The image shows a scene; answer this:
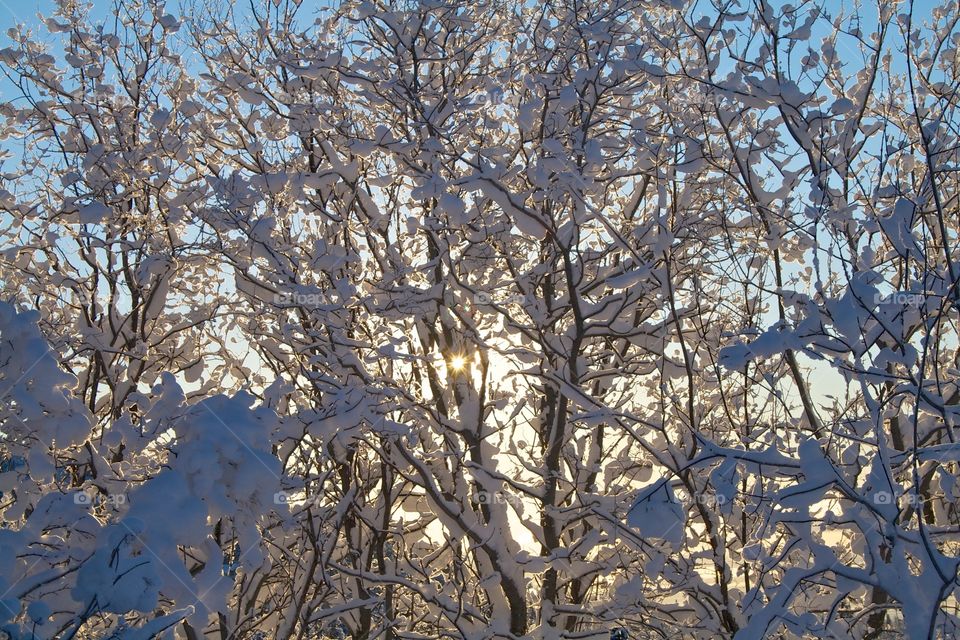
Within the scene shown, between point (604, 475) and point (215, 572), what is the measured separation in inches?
175

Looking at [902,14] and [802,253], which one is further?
[802,253]

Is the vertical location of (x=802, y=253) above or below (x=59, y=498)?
above

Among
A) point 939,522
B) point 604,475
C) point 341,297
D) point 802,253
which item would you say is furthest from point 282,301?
point 939,522

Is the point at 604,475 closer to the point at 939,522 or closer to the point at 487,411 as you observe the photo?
the point at 487,411

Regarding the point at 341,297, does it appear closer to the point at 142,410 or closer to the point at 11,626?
the point at 142,410

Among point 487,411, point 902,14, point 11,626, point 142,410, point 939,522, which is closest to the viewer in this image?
point 11,626

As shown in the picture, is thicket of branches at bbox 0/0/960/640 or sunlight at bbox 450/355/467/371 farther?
sunlight at bbox 450/355/467/371

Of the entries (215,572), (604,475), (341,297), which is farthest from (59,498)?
(604,475)

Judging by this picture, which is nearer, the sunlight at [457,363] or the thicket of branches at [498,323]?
the thicket of branches at [498,323]

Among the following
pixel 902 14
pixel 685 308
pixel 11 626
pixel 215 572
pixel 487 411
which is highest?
pixel 902 14

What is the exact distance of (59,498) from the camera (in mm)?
3221

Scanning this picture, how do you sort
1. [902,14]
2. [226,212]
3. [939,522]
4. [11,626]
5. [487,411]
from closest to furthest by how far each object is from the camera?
1. [11,626]
2. [902,14]
3. [226,212]
4. [939,522]
5. [487,411]

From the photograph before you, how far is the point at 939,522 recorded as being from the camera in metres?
5.59

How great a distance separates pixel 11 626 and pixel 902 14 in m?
5.54
